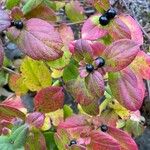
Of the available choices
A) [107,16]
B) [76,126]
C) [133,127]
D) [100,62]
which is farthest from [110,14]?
[133,127]

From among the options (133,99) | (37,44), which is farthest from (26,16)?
(133,99)

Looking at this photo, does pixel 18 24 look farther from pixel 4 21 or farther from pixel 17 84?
pixel 17 84

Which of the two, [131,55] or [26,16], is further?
[26,16]

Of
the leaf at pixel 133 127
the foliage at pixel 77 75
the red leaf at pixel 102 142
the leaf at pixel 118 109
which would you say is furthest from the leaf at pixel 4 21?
the leaf at pixel 133 127

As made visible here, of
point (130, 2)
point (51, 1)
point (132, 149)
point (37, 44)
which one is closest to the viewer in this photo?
point (37, 44)

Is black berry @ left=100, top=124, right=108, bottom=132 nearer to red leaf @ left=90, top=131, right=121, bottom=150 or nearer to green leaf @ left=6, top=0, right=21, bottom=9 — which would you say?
red leaf @ left=90, top=131, right=121, bottom=150

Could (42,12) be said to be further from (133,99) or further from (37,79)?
(133,99)

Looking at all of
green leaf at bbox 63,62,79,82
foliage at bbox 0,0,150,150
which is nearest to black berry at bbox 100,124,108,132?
foliage at bbox 0,0,150,150
